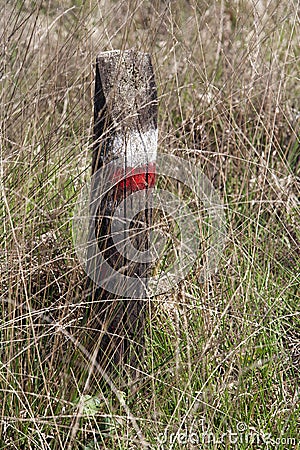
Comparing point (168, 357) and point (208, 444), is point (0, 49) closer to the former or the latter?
point (168, 357)

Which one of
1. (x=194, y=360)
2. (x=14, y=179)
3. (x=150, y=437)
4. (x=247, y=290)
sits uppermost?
(x=14, y=179)

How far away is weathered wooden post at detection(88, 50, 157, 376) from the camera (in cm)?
178

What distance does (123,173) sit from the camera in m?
1.81

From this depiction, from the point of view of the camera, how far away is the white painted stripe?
1.82 m

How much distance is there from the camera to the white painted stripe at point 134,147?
182 cm

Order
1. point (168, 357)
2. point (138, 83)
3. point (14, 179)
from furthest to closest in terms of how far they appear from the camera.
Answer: point (14, 179), point (168, 357), point (138, 83)

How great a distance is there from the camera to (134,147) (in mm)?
1836

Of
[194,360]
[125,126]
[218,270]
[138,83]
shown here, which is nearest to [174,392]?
[194,360]

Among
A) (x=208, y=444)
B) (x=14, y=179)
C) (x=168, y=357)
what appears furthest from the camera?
(x=14, y=179)

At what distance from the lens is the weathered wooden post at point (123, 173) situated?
1.78 m

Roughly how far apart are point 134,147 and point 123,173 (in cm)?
9

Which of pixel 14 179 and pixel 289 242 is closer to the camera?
pixel 14 179

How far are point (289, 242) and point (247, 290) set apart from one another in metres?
0.67

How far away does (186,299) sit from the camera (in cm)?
213
